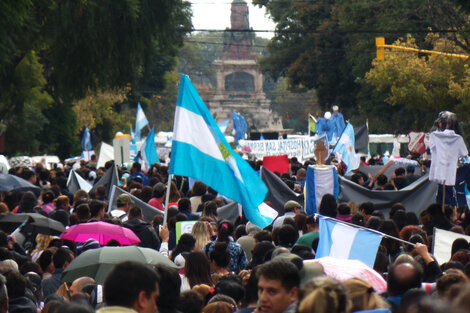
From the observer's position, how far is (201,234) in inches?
376

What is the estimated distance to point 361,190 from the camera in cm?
1532

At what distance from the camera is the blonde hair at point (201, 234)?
374 inches

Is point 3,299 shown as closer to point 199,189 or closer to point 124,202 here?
point 124,202

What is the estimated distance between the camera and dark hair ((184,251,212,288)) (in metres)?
7.87

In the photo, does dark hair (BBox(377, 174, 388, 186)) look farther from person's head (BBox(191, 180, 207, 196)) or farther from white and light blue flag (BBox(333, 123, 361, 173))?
white and light blue flag (BBox(333, 123, 361, 173))

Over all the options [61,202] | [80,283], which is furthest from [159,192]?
[80,283]

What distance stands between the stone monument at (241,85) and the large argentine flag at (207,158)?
10088 cm

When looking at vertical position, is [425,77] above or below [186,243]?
above

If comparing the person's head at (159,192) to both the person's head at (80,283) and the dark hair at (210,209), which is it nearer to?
the dark hair at (210,209)

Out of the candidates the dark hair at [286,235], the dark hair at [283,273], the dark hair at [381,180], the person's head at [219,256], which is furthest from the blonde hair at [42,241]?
the dark hair at [381,180]

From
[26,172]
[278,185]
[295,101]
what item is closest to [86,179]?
[26,172]

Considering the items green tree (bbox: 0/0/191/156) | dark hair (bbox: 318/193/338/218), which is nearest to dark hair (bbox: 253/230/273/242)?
dark hair (bbox: 318/193/338/218)

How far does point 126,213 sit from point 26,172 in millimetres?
5837

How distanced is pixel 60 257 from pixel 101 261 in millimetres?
1154
